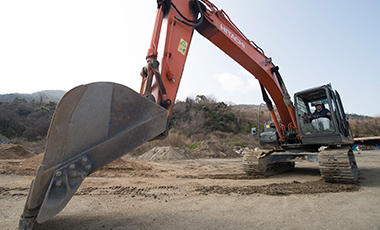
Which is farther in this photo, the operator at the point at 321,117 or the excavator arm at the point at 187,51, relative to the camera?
the operator at the point at 321,117

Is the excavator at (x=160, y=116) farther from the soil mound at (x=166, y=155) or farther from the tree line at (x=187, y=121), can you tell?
the tree line at (x=187, y=121)

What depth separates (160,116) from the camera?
2.22 meters

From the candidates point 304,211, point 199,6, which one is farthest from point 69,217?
point 199,6

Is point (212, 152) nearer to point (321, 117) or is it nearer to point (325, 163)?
point (321, 117)

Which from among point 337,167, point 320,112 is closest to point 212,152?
point 320,112

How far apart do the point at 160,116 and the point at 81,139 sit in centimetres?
83

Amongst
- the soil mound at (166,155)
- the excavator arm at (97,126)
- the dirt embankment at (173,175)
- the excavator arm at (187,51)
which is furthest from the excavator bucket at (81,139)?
the soil mound at (166,155)

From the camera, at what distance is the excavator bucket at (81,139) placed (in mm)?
1463

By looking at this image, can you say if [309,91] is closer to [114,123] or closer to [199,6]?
[199,6]

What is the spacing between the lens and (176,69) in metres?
3.18

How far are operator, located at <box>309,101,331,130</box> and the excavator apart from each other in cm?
4

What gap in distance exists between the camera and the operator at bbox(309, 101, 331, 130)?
468cm

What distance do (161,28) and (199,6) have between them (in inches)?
40.3

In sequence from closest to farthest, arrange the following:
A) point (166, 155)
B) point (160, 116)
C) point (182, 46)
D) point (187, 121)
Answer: point (160, 116)
point (182, 46)
point (166, 155)
point (187, 121)
